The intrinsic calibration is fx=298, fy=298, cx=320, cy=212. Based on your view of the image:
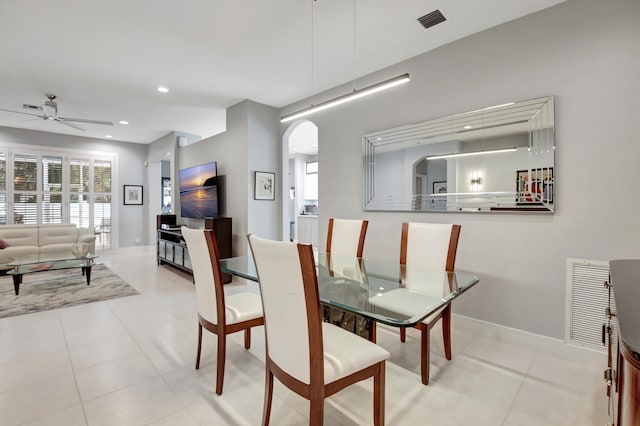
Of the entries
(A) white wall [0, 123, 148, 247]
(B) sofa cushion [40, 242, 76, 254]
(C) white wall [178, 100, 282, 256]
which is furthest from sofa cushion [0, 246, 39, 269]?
(C) white wall [178, 100, 282, 256]

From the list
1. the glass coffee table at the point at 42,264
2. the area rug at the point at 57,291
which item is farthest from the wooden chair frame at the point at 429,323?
the glass coffee table at the point at 42,264

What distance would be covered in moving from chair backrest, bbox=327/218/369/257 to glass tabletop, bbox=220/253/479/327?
7.6 inches

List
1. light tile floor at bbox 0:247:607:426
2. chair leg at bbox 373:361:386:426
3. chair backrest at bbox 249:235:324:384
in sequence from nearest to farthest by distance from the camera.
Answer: chair backrest at bbox 249:235:324:384, chair leg at bbox 373:361:386:426, light tile floor at bbox 0:247:607:426

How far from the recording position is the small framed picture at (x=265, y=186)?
Answer: 4.61 metres

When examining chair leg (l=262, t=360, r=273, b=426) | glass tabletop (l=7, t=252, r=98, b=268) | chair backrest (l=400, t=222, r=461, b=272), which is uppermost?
chair backrest (l=400, t=222, r=461, b=272)

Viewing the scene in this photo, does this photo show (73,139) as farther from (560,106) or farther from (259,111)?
(560,106)

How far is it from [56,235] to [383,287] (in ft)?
22.0

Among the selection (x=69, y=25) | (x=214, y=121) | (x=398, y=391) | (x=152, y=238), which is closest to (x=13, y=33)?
(x=69, y=25)

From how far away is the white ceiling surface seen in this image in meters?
2.39

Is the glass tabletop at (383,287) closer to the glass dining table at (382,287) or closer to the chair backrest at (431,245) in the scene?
the glass dining table at (382,287)

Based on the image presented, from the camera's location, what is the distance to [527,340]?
248cm

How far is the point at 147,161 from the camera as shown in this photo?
7.81 meters

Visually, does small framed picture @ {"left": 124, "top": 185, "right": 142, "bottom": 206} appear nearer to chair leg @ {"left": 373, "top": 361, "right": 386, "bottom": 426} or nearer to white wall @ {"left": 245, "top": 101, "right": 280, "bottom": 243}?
white wall @ {"left": 245, "top": 101, "right": 280, "bottom": 243}

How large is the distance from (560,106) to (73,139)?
8.83m
